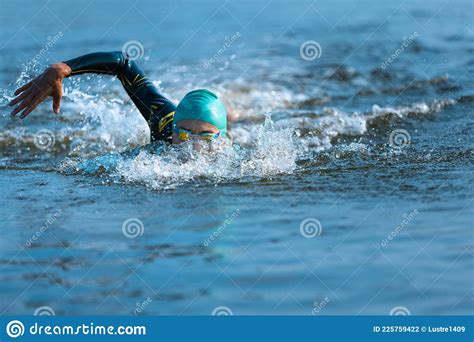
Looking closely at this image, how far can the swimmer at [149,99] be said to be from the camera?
7719mm

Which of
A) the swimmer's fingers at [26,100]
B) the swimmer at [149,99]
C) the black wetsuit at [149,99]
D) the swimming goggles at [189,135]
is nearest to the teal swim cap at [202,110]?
the swimmer at [149,99]

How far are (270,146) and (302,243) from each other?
2.72 meters

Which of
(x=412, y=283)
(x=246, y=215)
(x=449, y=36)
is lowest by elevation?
(x=412, y=283)

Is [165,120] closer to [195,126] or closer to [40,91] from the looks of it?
[195,126]

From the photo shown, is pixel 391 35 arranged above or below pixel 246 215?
above

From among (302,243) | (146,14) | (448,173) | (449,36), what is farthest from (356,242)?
(146,14)

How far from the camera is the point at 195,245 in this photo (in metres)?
6.38

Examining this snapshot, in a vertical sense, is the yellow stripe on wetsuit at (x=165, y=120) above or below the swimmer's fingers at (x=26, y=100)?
above

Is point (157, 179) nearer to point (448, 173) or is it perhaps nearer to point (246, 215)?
point (246, 215)

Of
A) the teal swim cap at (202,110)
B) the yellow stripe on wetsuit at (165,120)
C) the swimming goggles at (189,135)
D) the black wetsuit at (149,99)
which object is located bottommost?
the swimming goggles at (189,135)

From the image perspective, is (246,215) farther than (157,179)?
No

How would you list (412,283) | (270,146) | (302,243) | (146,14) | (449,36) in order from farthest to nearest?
(146,14) → (449,36) → (270,146) → (302,243) → (412,283)

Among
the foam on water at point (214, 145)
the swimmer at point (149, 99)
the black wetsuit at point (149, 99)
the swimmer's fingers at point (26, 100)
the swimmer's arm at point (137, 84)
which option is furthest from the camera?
the black wetsuit at point (149, 99)

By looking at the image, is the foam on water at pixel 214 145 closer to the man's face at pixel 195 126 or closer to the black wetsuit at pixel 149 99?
the man's face at pixel 195 126
